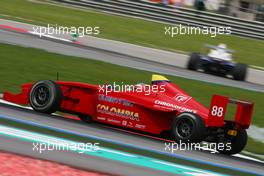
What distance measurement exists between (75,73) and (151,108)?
5.18m

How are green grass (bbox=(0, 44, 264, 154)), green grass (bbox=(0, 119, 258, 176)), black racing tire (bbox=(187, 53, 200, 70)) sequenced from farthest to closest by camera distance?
black racing tire (bbox=(187, 53, 200, 70)) → green grass (bbox=(0, 44, 264, 154)) → green grass (bbox=(0, 119, 258, 176))

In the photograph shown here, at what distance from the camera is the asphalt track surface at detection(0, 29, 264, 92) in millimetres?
16453

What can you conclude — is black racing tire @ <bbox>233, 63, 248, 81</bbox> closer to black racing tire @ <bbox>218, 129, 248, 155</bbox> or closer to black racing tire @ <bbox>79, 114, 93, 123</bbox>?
black racing tire @ <bbox>79, 114, 93, 123</bbox>

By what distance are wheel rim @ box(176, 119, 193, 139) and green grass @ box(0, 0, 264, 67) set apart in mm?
14345

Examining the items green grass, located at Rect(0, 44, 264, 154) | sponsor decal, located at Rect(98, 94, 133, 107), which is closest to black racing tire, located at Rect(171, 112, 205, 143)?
sponsor decal, located at Rect(98, 94, 133, 107)

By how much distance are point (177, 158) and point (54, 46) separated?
10.3 metres

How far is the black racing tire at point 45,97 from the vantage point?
8633 mm

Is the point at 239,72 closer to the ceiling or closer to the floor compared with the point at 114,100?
closer to the ceiling

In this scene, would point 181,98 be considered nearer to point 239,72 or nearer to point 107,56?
point 107,56

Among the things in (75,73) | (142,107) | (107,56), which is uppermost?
(107,56)

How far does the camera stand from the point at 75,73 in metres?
13.3

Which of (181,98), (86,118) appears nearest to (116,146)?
(181,98)

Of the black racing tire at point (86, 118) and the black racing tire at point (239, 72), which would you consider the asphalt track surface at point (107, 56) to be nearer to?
the black racing tire at point (239, 72)

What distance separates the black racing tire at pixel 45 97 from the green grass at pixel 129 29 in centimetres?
1350
